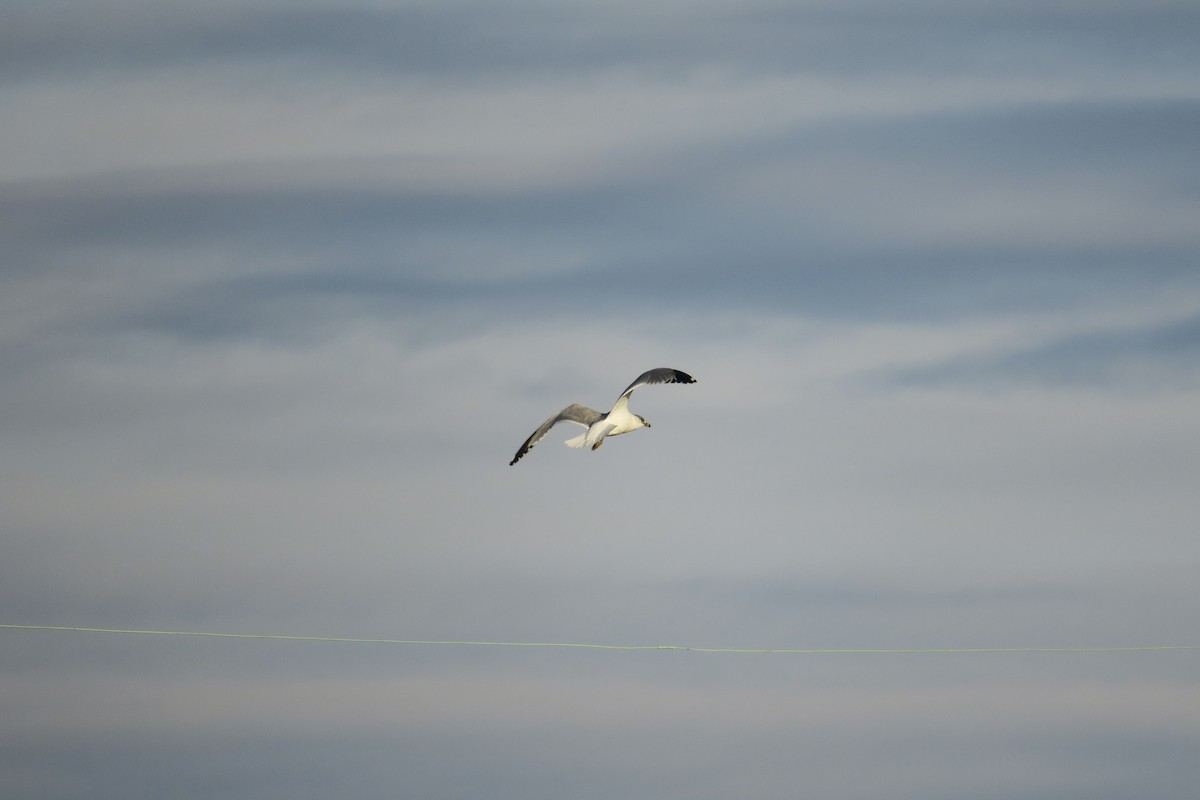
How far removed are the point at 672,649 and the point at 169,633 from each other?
13.6m

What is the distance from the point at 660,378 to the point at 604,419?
343 cm

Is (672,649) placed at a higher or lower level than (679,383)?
lower

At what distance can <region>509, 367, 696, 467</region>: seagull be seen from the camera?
65938 mm

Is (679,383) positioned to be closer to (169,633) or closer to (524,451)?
(524,451)

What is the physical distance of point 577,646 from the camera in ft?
164

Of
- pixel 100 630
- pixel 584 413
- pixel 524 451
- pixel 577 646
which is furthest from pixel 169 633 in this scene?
pixel 584 413

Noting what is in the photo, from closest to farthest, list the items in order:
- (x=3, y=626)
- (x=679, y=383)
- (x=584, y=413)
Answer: (x=3, y=626)
(x=679, y=383)
(x=584, y=413)

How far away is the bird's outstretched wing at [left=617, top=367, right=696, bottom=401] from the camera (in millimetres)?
65250

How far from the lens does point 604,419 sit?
225ft

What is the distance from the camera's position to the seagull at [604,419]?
65.9m

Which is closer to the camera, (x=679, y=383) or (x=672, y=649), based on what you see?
(x=672, y=649)

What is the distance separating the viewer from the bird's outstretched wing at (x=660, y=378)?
65250 millimetres

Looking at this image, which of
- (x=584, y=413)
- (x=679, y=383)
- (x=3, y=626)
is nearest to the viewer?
(x=3, y=626)

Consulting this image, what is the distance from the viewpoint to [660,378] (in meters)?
66.1
